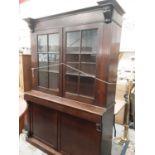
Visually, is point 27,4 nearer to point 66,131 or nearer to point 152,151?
point 66,131

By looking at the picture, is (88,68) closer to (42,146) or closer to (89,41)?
(89,41)

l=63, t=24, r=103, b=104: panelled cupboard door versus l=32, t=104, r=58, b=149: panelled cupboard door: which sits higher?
l=63, t=24, r=103, b=104: panelled cupboard door

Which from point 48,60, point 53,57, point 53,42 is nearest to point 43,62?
point 48,60

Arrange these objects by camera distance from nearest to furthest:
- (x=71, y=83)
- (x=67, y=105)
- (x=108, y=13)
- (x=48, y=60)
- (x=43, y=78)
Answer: (x=108, y=13), (x=67, y=105), (x=71, y=83), (x=48, y=60), (x=43, y=78)

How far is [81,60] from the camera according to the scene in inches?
71.8

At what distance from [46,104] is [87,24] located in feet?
3.98

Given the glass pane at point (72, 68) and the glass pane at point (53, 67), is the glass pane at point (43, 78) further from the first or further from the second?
the glass pane at point (72, 68)

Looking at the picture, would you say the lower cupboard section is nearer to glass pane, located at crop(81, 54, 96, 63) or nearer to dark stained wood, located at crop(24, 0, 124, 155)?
dark stained wood, located at crop(24, 0, 124, 155)

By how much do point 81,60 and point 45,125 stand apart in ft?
4.00

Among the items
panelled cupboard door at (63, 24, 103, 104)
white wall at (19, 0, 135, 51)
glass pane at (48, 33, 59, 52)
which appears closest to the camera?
panelled cupboard door at (63, 24, 103, 104)

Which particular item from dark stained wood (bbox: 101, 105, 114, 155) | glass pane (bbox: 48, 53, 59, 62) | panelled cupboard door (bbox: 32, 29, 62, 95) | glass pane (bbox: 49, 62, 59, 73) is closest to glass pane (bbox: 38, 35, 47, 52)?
panelled cupboard door (bbox: 32, 29, 62, 95)

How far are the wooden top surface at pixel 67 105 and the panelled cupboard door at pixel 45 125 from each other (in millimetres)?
170

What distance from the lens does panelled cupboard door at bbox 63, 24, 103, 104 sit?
1713 millimetres

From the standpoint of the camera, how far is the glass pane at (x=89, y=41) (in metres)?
1.69
